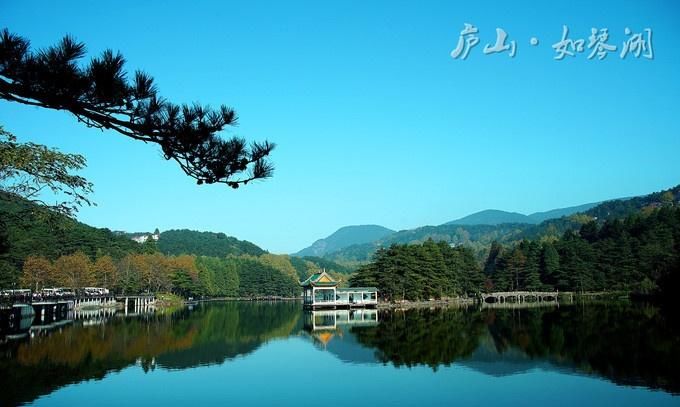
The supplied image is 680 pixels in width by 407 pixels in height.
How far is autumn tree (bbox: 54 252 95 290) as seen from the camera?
47562 millimetres

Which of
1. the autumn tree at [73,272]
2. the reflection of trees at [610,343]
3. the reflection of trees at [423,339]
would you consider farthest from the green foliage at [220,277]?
the reflection of trees at [610,343]

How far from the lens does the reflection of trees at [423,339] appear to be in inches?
671

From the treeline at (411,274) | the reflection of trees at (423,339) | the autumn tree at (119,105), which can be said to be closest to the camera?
the autumn tree at (119,105)

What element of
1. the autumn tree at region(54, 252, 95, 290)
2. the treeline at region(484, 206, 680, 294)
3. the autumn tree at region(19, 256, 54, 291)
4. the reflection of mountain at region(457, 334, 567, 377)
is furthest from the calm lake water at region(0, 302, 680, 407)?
the treeline at region(484, 206, 680, 294)

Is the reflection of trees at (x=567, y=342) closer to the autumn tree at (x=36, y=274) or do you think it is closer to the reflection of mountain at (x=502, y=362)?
the reflection of mountain at (x=502, y=362)

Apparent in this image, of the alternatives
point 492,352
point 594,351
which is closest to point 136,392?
point 492,352

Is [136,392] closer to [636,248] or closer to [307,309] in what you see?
[307,309]

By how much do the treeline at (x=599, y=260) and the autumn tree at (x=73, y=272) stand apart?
122 ft

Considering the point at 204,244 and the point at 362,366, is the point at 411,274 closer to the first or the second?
the point at 362,366

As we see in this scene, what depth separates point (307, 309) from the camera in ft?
151

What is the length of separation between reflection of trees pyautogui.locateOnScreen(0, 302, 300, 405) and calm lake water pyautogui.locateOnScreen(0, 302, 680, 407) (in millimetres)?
46

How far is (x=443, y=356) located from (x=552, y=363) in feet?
10.7

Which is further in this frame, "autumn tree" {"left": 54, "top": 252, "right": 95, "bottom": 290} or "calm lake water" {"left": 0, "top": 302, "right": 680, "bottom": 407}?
"autumn tree" {"left": 54, "top": 252, "right": 95, "bottom": 290}

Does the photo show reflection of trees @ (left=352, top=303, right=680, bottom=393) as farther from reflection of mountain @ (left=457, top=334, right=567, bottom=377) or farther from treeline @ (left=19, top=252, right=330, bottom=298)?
treeline @ (left=19, top=252, right=330, bottom=298)
